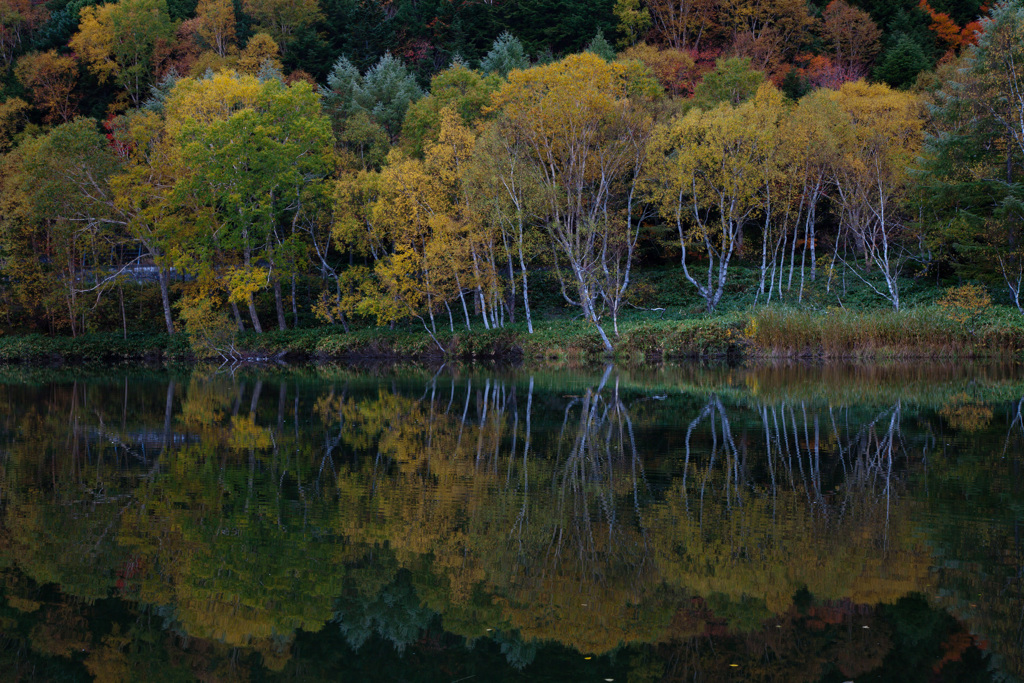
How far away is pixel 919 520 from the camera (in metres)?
7.73

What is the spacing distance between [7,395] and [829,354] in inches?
1056

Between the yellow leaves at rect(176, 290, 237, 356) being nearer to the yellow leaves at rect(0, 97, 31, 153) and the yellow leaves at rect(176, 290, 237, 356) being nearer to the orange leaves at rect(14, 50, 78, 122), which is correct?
the yellow leaves at rect(0, 97, 31, 153)

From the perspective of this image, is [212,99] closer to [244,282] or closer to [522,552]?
[244,282]

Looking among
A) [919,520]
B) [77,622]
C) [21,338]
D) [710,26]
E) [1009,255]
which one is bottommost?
[21,338]

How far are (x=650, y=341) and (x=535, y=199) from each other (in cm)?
786

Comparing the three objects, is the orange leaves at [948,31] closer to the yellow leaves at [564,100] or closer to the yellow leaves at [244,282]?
the yellow leaves at [564,100]

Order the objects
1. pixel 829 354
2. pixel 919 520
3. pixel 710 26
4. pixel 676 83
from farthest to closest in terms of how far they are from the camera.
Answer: pixel 710 26 < pixel 676 83 < pixel 829 354 < pixel 919 520

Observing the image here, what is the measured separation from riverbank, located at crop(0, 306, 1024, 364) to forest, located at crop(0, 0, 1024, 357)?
0.38 meters

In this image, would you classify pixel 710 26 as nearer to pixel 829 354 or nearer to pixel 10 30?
pixel 829 354

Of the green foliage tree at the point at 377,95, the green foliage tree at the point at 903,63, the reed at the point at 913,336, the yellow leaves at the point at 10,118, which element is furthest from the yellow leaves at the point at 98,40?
the reed at the point at 913,336

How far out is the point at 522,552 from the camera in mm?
6965

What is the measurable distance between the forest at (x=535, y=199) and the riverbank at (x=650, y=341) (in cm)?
38

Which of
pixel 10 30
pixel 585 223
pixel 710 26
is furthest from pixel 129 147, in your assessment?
pixel 710 26

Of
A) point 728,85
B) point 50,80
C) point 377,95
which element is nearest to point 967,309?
point 728,85
